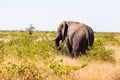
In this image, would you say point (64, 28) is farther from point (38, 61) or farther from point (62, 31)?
point (38, 61)

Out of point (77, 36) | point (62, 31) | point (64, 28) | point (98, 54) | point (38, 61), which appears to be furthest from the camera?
point (62, 31)

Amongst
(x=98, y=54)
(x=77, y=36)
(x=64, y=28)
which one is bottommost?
(x=98, y=54)

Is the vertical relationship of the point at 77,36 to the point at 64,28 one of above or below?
below

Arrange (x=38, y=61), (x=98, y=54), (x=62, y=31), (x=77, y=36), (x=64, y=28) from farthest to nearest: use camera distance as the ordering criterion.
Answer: (x=62, y=31) → (x=64, y=28) → (x=77, y=36) → (x=98, y=54) → (x=38, y=61)

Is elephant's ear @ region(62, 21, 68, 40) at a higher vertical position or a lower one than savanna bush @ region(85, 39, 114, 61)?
higher

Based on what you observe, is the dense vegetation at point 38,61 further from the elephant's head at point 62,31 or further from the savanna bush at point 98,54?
the elephant's head at point 62,31

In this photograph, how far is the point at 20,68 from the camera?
8.34m

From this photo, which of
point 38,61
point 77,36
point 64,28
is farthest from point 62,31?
point 38,61

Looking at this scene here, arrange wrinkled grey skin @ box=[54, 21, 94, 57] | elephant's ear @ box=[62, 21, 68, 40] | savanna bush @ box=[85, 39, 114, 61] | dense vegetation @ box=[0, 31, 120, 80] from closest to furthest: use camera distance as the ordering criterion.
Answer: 1. dense vegetation @ box=[0, 31, 120, 80]
2. savanna bush @ box=[85, 39, 114, 61]
3. wrinkled grey skin @ box=[54, 21, 94, 57]
4. elephant's ear @ box=[62, 21, 68, 40]

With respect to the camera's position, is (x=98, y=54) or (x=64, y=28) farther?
(x=64, y=28)

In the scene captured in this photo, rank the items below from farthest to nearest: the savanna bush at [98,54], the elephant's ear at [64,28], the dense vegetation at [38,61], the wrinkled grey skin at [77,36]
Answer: the elephant's ear at [64,28] < the wrinkled grey skin at [77,36] < the savanna bush at [98,54] < the dense vegetation at [38,61]

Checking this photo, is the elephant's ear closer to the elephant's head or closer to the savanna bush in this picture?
the elephant's head

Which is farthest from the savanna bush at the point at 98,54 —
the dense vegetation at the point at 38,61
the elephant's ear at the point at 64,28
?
the elephant's ear at the point at 64,28

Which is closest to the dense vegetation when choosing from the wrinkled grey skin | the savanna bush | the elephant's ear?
the savanna bush
